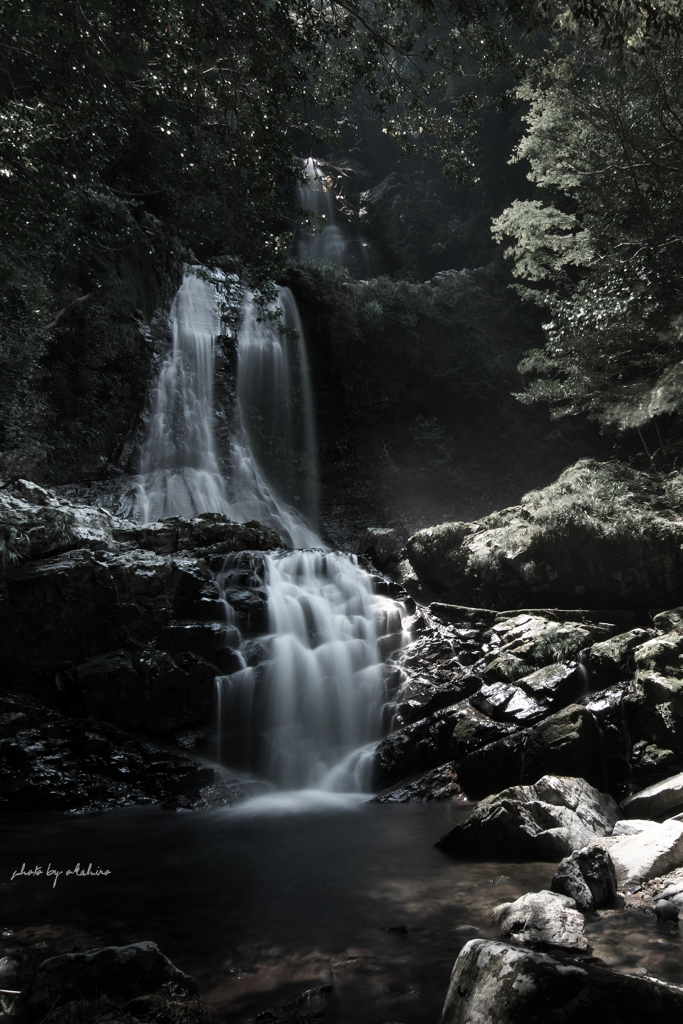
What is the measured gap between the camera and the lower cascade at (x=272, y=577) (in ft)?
26.7

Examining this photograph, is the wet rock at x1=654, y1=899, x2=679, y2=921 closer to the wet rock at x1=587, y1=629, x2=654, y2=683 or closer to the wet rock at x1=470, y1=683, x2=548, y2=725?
the wet rock at x1=470, y1=683, x2=548, y2=725

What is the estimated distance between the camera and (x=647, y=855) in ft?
13.6

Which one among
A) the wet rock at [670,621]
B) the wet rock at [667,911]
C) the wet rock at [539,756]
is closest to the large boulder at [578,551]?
the wet rock at [670,621]

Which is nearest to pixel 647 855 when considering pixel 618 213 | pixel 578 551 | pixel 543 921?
pixel 543 921

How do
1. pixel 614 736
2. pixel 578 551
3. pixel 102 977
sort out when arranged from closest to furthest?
pixel 102 977 → pixel 614 736 → pixel 578 551

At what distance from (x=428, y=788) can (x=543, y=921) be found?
3689 mm

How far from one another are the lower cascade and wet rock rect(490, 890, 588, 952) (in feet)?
13.2

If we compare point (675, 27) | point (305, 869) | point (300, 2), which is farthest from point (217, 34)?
point (305, 869)

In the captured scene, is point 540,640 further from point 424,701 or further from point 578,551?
point 578,551

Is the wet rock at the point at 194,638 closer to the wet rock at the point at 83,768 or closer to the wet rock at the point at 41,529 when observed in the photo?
the wet rock at the point at 83,768

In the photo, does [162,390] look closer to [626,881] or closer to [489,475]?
[489,475]

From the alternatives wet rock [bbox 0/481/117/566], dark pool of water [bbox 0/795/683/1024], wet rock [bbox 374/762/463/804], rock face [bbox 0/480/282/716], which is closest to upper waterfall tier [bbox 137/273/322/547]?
wet rock [bbox 0/481/117/566]

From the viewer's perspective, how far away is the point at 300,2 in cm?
607

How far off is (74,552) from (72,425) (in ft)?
26.7
